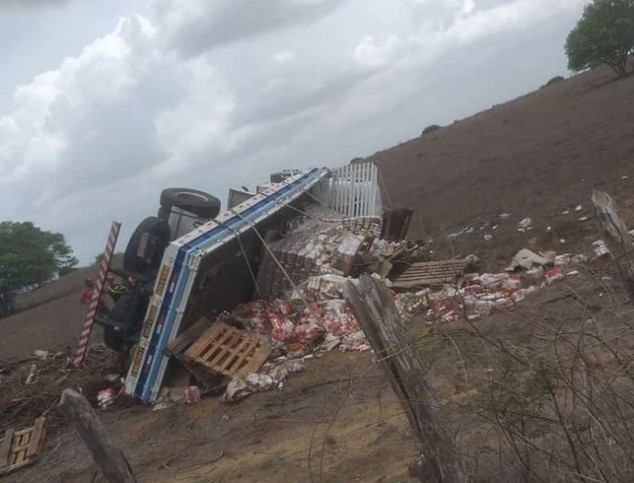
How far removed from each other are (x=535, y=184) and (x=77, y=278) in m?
29.9

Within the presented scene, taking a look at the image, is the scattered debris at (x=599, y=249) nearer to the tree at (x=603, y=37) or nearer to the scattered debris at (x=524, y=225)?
the scattered debris at (x=524, y=225)

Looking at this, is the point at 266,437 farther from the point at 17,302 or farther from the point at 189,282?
the point at 17,302

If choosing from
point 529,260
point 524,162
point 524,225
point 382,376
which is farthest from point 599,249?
point 524,162

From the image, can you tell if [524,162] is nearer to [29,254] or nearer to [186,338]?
[186,338]

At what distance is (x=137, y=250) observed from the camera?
386 inches

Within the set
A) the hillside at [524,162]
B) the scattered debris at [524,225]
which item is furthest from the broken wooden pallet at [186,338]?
the scattered debris at [524,225]

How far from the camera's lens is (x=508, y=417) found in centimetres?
361

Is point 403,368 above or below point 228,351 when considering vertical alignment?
above

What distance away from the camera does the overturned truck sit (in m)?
8.84

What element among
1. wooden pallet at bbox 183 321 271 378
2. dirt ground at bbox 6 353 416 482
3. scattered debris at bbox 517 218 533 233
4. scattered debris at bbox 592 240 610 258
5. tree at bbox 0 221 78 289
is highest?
tree at bbox 0 221 78 289

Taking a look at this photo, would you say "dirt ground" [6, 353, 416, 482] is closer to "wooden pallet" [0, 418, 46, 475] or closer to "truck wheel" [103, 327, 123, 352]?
"wooden pallet" [0, 418, 46, 475]

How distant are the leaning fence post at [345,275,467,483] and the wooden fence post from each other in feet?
5.05

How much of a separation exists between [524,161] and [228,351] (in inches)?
668

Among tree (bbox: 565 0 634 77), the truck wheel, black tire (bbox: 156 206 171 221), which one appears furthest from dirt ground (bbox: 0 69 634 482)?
tree (bbox: 565 0 634 77)
